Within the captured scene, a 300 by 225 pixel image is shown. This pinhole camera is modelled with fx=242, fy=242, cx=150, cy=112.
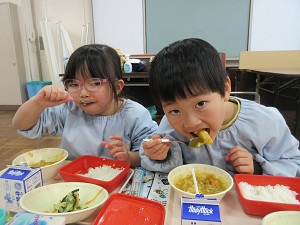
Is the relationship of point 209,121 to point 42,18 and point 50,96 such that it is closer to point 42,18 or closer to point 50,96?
point 50,96

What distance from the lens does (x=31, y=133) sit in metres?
1.12

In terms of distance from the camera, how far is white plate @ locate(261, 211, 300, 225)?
55 cm

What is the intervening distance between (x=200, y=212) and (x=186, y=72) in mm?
397

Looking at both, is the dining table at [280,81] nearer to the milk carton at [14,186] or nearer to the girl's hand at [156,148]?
the girl's hand at [156,148]

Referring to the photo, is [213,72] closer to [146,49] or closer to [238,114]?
[238,114]

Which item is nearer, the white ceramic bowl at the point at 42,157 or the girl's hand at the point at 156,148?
the girl's hand at the point at 156,148

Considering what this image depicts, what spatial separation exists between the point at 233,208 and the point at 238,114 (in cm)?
36

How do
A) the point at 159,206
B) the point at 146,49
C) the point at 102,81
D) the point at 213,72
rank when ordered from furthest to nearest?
the point at 146,49 < the point at 102,81 < the point at 213,72 < the point at 159,206

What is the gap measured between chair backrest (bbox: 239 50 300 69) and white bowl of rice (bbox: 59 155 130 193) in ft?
10.3

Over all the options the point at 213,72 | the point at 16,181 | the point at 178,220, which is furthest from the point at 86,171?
the point at 213,72

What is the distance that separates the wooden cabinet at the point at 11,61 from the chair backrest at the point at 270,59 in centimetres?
429

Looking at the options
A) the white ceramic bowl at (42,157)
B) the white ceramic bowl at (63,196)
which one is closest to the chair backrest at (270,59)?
the white ceramic bowl at (42,157)

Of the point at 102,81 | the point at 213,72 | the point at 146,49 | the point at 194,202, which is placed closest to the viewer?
the point at 194,202

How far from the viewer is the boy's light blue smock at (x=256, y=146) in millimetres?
838
